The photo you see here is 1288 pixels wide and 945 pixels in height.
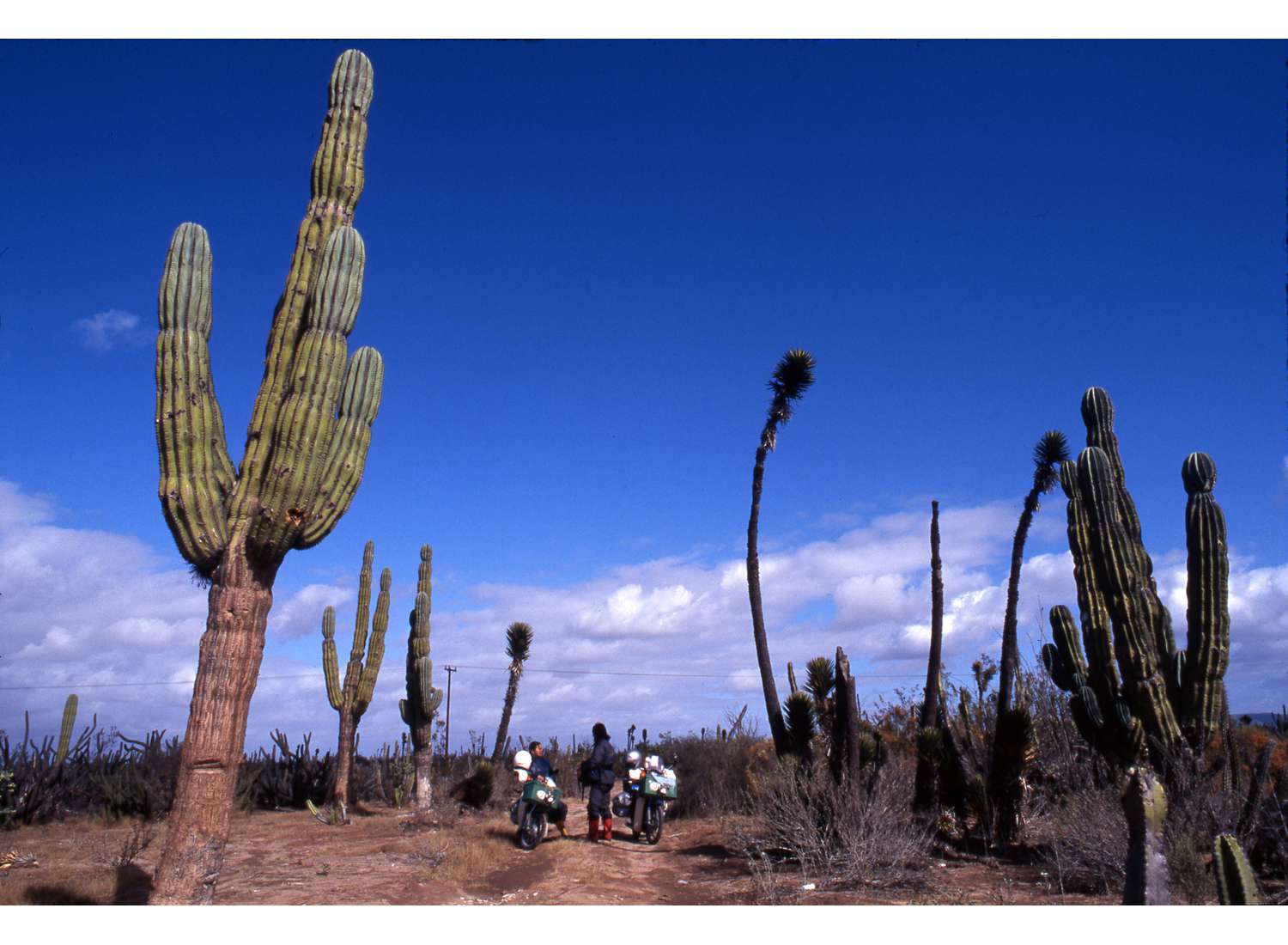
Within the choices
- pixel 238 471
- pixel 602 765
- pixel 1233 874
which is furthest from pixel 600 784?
pixel 1233 874

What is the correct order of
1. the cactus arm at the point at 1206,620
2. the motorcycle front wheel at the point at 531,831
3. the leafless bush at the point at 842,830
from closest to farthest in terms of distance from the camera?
the leafless bush at the point at 842,830, the cactus arm at the point at 1206,620, the motorcycle front wheel at the point at 531,831

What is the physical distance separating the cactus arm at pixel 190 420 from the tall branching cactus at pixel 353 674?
10.9m

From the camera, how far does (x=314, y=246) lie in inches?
335

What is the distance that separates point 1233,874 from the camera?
5.31 m

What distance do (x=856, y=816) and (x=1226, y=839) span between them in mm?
4936

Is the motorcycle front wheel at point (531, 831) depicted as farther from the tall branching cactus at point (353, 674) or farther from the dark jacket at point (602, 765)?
the tall branching cactus at point (353, 674)

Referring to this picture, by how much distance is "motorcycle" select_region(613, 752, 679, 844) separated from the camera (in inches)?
528

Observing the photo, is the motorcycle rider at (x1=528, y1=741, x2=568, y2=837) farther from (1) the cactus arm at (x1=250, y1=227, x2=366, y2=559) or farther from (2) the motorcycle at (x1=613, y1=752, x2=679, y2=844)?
(1) the cactus arm at (x1=250, y1=227, x2=366, y2=559)

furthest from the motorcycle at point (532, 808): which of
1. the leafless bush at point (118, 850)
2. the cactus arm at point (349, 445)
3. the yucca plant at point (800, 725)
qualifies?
the cactus arm at point (349, 445)

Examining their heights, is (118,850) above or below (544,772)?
below

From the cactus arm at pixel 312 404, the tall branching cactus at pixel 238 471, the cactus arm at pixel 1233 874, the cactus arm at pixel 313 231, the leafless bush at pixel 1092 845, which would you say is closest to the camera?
the cactus arm at pixel 1233 874

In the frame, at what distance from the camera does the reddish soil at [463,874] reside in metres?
8.66

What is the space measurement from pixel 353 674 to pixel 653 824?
739 centimetres

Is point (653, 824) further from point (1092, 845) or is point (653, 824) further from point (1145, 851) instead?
point (1145, 851)
